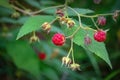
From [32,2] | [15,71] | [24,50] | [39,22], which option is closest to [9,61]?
[15,71]

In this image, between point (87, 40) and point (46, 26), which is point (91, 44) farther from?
point (46, 26)

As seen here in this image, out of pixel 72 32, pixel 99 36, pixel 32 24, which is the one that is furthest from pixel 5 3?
pixel 99 36

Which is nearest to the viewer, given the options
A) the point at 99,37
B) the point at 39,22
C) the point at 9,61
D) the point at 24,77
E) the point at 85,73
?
the point at 99,37

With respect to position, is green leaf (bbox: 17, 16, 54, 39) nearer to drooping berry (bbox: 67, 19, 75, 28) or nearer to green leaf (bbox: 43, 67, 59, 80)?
drooping berry (bbox: 67, 19, 75, 28)

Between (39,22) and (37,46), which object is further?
(37,46)

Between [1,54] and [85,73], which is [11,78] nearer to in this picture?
[1,54]

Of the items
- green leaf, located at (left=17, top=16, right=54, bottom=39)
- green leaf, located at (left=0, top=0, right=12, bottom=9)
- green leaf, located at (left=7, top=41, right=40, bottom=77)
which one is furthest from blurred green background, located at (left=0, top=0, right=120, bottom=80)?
green leaf, located at (left=17, top=16, right=54, bottom=39)

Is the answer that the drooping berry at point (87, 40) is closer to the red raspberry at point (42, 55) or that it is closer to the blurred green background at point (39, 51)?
the blurred green background at point (39, 51)
